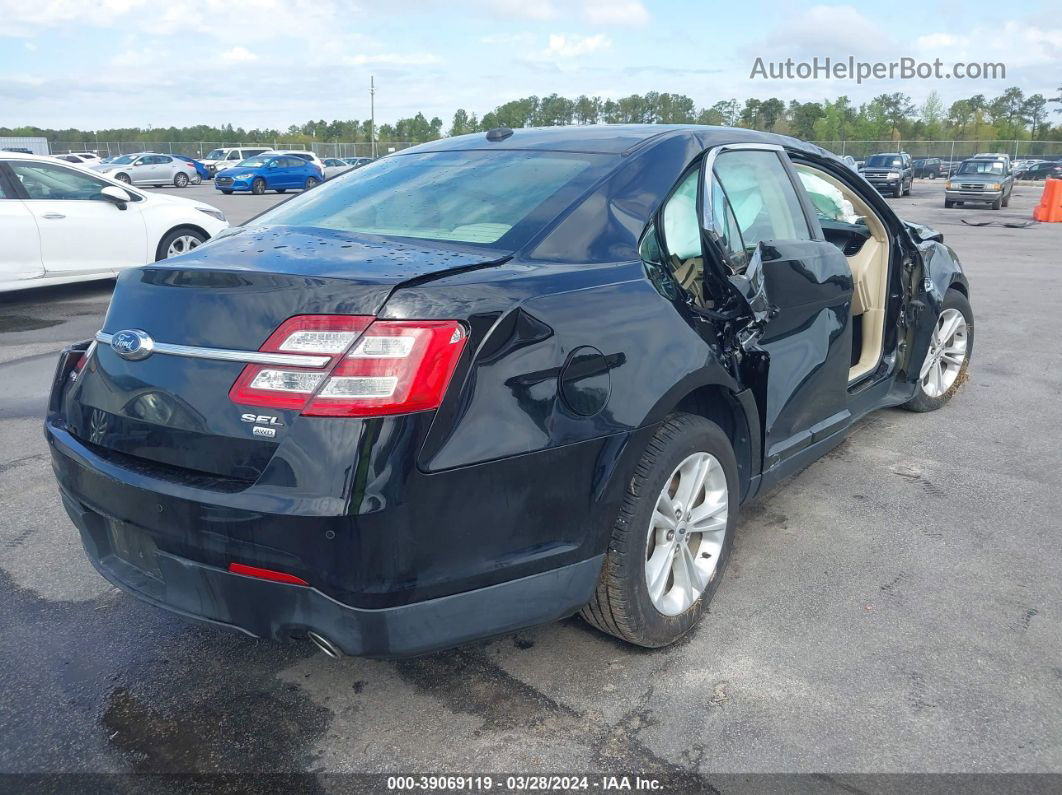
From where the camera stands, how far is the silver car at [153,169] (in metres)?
38.0

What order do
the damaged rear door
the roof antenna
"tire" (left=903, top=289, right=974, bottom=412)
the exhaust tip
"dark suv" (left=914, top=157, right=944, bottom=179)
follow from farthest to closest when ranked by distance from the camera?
"dark suv" (left=914, top=157, right=944, bottom=179) < "tire" (left=903, top=289, right=974, bottom=412) < the roof antenna < the damaged rear door < the exhaust tip

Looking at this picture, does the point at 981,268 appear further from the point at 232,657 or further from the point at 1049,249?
the point at 232,657

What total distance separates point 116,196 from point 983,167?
26826mm

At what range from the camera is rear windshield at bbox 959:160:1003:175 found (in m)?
28.0

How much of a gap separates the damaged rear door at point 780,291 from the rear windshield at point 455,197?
57 centimetres

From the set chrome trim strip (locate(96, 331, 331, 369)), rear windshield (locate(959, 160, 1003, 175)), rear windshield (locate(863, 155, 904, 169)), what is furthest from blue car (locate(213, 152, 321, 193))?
chrome trim strip (locate(96, 331, 331, 369))

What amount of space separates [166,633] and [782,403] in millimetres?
2327

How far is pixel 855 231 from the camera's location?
4.78 metres

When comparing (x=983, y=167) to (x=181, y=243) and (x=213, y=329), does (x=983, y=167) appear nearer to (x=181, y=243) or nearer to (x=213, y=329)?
A: (x=181, y=243)

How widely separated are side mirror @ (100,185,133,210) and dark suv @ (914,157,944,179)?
5036 cm

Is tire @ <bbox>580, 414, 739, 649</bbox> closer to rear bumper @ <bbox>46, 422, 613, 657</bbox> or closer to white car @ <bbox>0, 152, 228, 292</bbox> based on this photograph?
rear bumper @ <bbox>46, 422, 613, 657</bbox>

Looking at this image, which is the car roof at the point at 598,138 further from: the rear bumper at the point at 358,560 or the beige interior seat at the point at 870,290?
the rear bumper at the point at 358,560

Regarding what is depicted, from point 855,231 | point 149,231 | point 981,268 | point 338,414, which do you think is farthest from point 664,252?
point 981,268

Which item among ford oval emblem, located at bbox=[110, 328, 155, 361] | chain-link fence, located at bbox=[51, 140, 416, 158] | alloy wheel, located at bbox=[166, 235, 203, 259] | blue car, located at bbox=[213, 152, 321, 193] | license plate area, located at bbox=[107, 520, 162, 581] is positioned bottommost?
license plate area, located at bbox=[107, 520, 162, 581]
